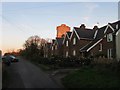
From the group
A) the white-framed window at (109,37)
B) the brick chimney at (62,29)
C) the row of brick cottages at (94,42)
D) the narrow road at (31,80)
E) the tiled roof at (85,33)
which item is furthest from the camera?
the brick chimney at (62,29)

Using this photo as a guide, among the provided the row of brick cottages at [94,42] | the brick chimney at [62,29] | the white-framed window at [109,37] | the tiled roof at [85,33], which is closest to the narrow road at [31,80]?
the row of brick cottages at [94,42]

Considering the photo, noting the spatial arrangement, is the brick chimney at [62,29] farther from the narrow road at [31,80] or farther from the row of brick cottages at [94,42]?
the narrow road at [31,80]

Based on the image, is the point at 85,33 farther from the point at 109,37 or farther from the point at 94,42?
the point at 109,37

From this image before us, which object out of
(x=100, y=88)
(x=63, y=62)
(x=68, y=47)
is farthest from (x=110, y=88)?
(x=68, y=47)

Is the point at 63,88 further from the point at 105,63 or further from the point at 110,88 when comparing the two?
Result: the point at 105,63

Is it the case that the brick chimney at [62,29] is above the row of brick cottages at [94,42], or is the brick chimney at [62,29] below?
above

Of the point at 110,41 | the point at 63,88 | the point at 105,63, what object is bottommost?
the point at 63,88

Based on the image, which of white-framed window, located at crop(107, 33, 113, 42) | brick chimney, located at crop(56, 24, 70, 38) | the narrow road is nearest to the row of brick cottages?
white-framed window, located at crop(107, 33, 113, 42)

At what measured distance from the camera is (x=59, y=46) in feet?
194

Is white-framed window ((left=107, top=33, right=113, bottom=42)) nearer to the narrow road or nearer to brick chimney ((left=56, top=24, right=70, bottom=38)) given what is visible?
the narrow road

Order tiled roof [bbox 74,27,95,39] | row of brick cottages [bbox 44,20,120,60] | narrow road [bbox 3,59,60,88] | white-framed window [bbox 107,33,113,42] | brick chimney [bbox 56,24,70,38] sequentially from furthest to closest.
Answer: brick chimney [bbox 56,24,70,38] < tiled roof [bbox 74,27,95,39] < white-framed window [bbox 107,33,113,42] < row of brick cottages [bbox 44,20,120,60] < narrow road [bbox 3,59,60,88]

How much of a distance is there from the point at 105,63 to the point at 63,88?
276 inches

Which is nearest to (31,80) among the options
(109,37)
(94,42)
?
(109,37)

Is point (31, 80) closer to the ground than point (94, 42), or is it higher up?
closer to the ground
